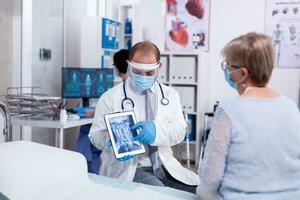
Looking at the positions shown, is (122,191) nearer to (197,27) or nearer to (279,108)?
(279,108)

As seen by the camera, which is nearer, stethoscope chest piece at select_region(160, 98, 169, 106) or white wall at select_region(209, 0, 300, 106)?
stethoscope chest piece at select_region(160, 98, 169, 106)

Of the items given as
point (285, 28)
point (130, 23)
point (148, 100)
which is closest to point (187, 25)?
point (130, 23)

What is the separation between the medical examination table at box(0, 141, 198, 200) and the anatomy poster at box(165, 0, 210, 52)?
11.0 ft

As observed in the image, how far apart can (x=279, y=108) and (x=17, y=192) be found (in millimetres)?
899

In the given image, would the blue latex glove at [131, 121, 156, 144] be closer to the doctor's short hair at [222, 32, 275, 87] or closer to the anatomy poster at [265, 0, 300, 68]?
the doctor's short hair at [222, 32, 275, 87]

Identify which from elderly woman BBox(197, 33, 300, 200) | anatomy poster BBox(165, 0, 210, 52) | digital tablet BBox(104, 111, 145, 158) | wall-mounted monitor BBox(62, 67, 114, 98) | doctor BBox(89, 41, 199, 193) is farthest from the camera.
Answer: anatomy poster BBox(165, 0, 210, 52)

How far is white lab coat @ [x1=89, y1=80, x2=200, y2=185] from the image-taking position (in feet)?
6.37

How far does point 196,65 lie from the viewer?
4336mm

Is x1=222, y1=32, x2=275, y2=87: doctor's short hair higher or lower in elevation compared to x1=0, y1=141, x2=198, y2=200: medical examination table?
higher

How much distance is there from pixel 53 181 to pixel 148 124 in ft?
1.90

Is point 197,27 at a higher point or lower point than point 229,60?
higher

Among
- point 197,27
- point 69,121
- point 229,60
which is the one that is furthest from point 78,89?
point 229,60

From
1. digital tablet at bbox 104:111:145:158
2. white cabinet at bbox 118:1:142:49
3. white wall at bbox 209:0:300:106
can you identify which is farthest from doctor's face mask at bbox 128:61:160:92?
white cabinet at bbox 118:1:142:49

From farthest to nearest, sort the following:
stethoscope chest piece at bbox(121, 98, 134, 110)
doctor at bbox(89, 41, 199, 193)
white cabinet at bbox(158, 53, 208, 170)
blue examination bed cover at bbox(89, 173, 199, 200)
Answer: white cabinet at bbox(158, 53, 208, 170)
stethoscope chest piece at bbox(121, 98, 134, 110)
doctor at bbox(89, 41, 199, 193)
blue examination bed cover at bbox(89, 173, 199, 200)
